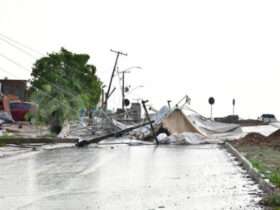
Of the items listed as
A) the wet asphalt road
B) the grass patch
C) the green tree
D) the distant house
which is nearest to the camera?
the grass patch

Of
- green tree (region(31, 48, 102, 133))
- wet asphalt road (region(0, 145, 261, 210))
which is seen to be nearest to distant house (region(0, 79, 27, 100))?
green tree (region(31, 48, 102, 133))

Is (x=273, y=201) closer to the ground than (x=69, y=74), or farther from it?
closer to the ground

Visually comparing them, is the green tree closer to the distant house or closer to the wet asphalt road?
the distant house

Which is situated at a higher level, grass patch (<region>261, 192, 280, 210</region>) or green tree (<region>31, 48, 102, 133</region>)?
green tree (<region>31, 48, 102, 133</region>)

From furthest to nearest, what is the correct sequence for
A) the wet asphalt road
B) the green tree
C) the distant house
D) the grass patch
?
the distant house, the green tree, the wet asphalt road, the grass patch

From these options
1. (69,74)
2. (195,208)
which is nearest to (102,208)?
(195,208)

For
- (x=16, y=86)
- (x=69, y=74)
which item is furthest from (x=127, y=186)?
(x=16, y=86)

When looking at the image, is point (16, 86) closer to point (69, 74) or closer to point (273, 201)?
point (69, 74)

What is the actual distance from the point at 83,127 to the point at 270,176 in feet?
127

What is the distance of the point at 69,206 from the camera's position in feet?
37.3

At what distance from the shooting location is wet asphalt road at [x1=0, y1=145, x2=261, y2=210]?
38.1 feet

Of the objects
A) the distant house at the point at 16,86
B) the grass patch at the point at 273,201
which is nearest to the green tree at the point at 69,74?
the distant house at the point at 16,86

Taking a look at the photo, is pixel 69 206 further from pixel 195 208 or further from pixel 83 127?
pixel 83 127

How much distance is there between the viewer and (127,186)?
14.7 meters
